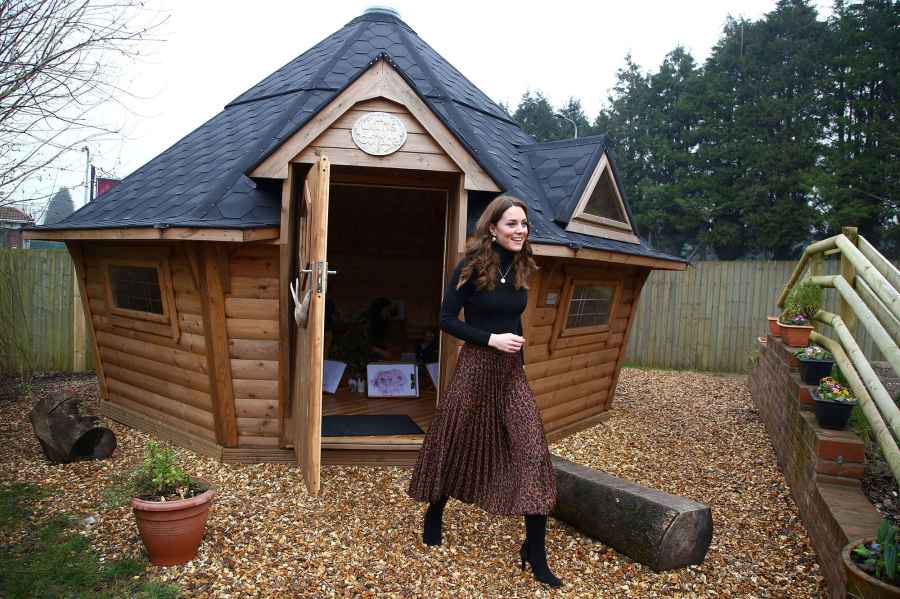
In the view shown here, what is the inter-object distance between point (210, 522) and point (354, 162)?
280 cm

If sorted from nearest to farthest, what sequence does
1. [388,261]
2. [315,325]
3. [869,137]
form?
[315,325]
[388,261]
[869,137]

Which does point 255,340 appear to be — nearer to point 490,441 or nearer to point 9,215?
point 490,441

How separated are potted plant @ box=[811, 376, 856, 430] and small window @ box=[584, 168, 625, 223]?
115 inches

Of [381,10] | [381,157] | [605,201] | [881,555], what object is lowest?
[881,555]

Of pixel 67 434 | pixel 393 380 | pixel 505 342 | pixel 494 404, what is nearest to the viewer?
pixel 505 342

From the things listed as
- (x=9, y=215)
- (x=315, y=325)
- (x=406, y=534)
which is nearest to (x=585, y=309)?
(x=406, y=534)

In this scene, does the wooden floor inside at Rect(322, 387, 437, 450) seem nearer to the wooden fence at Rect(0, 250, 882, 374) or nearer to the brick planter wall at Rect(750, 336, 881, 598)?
the brick planter wall at Rect(750, 336, 881, 598)

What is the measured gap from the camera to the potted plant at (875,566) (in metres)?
2.58

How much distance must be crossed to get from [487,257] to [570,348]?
353 cm

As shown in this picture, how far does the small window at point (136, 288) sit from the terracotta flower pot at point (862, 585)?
5.31 m

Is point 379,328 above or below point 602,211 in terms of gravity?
below

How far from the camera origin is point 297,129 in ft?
15.9

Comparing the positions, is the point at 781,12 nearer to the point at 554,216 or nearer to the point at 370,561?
the point at 554,216

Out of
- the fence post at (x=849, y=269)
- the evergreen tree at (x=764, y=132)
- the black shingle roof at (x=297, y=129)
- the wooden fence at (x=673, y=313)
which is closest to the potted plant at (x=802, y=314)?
the fence post at (x=849, y=269)
